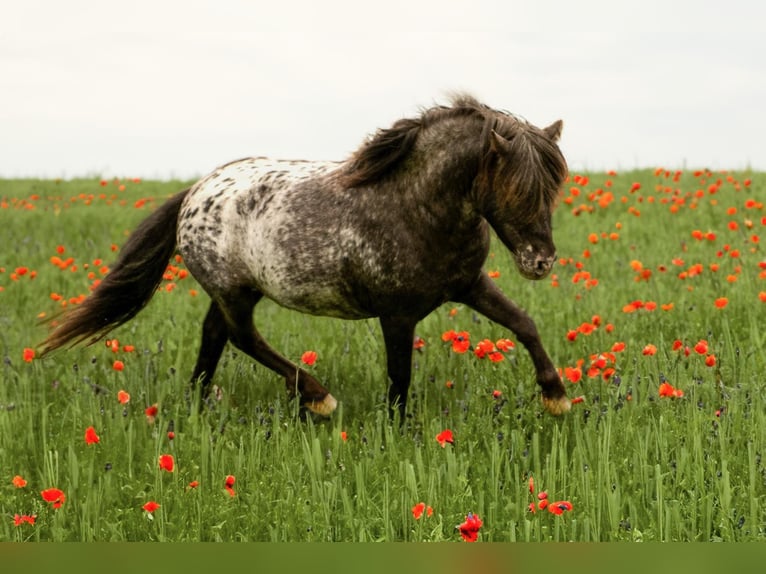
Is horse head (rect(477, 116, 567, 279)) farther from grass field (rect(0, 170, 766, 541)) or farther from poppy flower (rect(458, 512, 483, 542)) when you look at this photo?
poppy flower (rect(458, 512, 483, 542))

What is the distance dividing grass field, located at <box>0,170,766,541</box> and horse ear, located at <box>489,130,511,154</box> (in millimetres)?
1385

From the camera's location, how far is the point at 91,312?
20.5 feet

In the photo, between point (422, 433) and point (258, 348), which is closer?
point (422, 433)

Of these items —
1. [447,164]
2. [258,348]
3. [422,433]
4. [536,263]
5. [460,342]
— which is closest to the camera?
[536,263]

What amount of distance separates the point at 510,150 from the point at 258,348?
90.6 inches

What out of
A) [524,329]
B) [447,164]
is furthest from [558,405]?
[447,164]

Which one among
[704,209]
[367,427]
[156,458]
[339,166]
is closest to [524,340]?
[367,427]

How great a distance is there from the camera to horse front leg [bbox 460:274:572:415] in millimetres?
5211

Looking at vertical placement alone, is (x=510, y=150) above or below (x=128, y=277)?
above

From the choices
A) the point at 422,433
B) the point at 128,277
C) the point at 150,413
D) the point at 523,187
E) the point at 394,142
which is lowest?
the point at 422,433

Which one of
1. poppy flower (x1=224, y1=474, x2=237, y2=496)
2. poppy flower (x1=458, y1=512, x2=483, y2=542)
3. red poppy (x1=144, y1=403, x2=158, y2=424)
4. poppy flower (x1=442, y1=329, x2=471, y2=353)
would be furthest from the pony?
poppy flower (x1=458, y1=512, x2=483, y2=542)

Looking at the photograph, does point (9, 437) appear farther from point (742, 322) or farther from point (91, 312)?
point (742, 322)

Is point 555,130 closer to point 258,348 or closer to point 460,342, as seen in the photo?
point 460,342

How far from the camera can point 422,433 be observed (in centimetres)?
519
